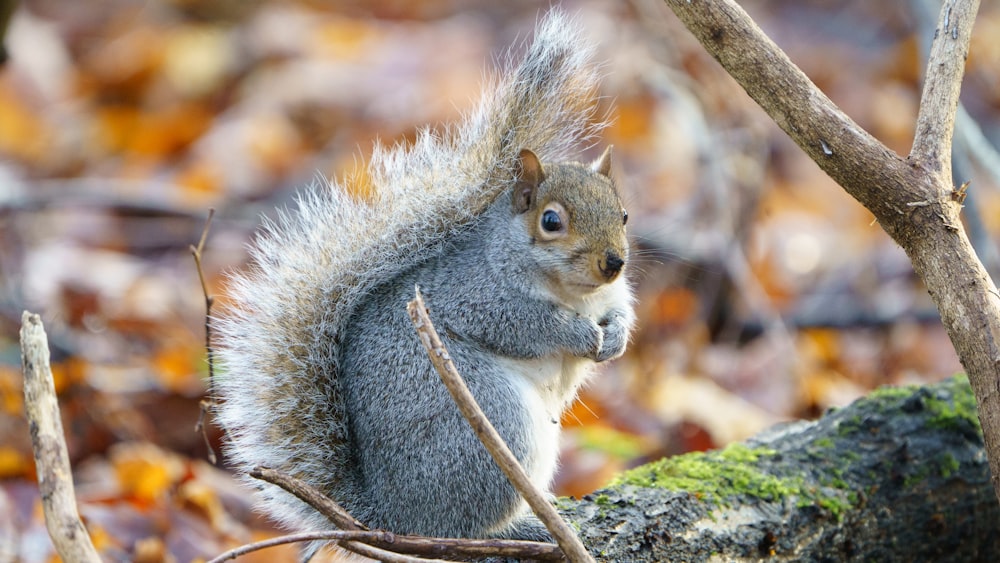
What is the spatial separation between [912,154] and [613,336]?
27.9 inches

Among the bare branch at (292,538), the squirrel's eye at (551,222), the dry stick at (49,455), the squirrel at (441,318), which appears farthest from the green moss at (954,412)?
the dry stick at (49,455)

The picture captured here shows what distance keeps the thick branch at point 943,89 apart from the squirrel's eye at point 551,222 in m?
0.71

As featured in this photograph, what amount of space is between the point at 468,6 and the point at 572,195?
6.47 metres

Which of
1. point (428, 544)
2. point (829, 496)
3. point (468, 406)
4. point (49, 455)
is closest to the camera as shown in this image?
point (49, 455)

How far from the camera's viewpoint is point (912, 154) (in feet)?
5.78

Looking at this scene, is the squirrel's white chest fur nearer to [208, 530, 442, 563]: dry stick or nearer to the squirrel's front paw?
the squirrel's front paw

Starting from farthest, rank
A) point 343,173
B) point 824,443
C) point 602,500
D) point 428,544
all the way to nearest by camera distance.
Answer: point 343,173
point 824,443
point 602,500
point 428,544

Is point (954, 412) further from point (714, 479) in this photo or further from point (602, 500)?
point (602, 500)

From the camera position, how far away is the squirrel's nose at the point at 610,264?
6.73ft

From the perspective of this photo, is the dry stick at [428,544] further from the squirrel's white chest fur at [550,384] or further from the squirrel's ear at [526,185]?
the squirrel's ear at [526,185]

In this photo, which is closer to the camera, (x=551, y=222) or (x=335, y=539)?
(x=335, y=539)

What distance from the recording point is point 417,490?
1.91 meters

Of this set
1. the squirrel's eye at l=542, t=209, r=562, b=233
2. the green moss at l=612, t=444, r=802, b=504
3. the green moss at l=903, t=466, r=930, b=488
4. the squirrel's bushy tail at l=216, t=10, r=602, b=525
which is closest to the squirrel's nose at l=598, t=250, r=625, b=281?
the squirrel's eye at l=542, t=209, r=562, b=233

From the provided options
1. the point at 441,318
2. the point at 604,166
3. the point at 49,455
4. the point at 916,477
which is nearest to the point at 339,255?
the point at 441,318
